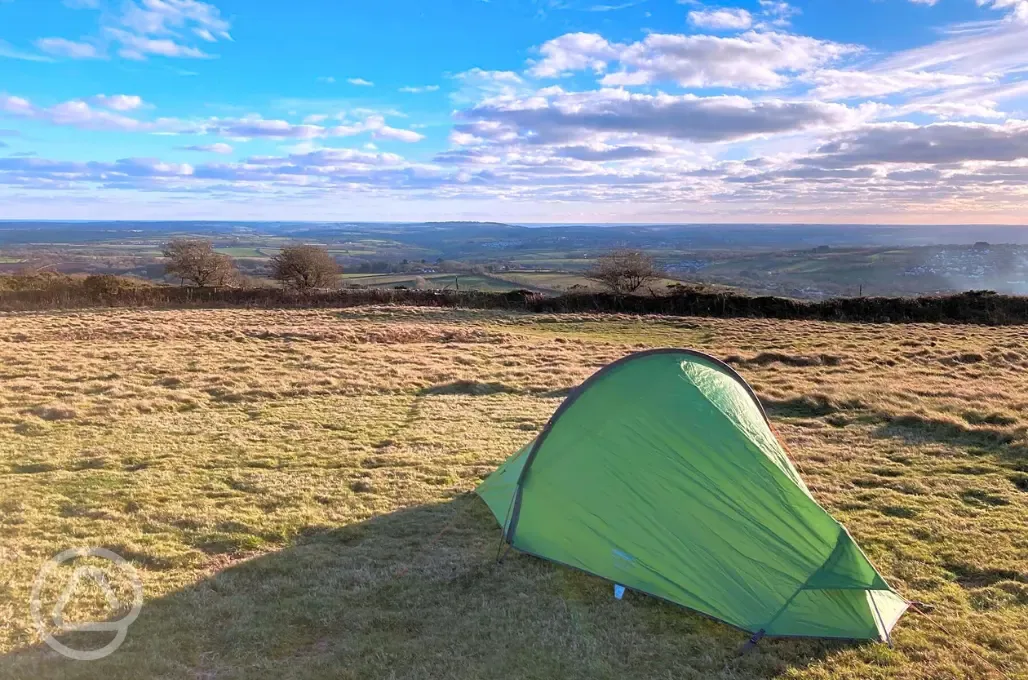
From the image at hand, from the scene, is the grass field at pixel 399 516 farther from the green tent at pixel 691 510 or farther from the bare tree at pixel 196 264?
the bare tree at pixel 196 264

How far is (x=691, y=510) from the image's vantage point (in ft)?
22.0

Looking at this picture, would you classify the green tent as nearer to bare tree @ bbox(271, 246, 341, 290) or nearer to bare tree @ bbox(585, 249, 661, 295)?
bare tree @ bbox(585, 249, 661, 295)

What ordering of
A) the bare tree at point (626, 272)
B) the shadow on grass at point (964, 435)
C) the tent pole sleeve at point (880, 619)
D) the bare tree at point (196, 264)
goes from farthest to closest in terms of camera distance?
the bare tree at point (626, 272)
the bare tree at point (196, 264)
the shadow on grass at point (964, 435)
the tent pole sleeve at point (880, 619)

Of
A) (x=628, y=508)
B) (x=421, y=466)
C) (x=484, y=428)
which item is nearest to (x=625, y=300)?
(x=484, y=428)

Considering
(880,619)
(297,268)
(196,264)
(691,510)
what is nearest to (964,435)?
(880,619)

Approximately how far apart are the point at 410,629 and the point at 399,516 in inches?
108

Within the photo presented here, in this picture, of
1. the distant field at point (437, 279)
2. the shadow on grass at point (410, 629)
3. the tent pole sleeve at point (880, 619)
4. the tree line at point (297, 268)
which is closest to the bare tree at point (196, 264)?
the tree line at point (297, 268)

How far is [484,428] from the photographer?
13.5 metres

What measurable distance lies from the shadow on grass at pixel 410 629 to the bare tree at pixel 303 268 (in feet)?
156

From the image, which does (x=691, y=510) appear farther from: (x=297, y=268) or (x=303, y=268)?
(x=297, y=268)

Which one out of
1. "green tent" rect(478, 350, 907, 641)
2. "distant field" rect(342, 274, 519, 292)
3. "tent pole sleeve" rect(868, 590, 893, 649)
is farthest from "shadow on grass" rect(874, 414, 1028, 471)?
"distant field" rect(342, 274, 519, 292)

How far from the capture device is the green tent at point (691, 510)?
237 inches

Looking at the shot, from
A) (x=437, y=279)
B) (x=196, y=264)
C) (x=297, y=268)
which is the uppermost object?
(x=196, y=264)

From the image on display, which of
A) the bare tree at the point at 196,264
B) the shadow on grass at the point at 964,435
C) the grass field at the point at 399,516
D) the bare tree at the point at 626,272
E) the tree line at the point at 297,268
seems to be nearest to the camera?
the grass field at the point at 399,516
